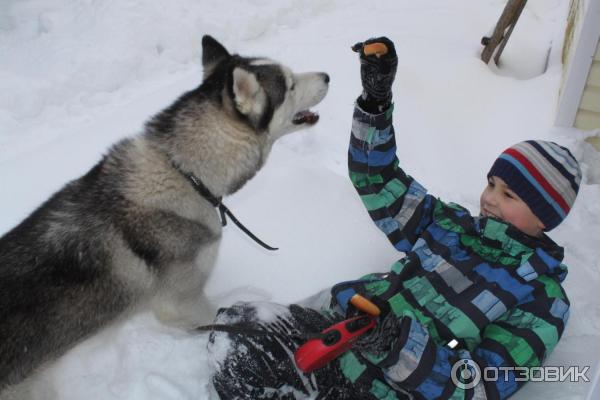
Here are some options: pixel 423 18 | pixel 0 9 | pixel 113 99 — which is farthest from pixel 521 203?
pixel 0 9

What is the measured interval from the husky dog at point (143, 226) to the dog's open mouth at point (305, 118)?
0.29ft

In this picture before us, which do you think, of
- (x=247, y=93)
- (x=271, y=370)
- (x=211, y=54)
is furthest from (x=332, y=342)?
(x=211, y=54)

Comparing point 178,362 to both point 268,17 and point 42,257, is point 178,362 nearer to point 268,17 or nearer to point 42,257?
point 42,257

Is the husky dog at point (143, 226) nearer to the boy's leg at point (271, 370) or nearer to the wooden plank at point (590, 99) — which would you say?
the boy's leg at point (271, 370)

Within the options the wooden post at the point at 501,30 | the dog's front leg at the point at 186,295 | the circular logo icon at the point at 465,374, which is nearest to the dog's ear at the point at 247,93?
the dog's front leg at the point at 186,295

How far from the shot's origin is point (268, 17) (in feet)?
18.4

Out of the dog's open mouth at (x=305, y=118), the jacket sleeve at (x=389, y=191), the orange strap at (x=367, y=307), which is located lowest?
the orange strap at (x=367, y=307)

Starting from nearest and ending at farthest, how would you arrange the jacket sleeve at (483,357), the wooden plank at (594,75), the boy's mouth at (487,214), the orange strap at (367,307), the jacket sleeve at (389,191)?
the jacket sleeve at (483,357) < the orange strap at (367,307) < the boy's mouth at (487,214) < the jacket sleeve at (389,191) < the wooden plank at (594,75)

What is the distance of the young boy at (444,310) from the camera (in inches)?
66.2

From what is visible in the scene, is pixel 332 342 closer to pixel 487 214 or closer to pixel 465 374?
pixel 465 374

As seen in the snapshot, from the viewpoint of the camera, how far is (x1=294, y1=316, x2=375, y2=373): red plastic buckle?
1.70 metres

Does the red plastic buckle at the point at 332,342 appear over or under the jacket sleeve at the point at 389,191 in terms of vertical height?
under

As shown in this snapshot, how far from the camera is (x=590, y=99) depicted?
351 cm

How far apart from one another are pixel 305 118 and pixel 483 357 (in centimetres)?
138
